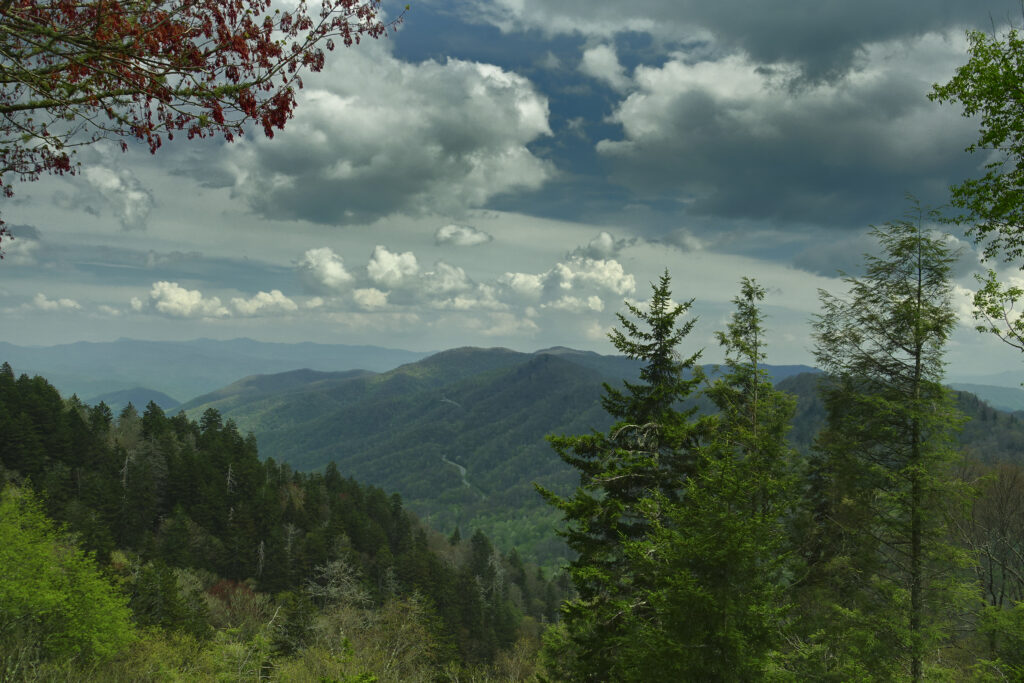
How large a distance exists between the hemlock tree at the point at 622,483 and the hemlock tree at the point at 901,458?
17.2ft

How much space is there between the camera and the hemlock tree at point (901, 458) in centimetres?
1212

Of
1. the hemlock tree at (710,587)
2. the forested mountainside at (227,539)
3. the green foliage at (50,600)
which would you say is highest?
the hemlock tree at (710,587)

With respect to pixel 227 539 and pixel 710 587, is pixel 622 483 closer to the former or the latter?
pixel 710 587

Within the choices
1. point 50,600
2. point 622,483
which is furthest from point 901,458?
point 50,600

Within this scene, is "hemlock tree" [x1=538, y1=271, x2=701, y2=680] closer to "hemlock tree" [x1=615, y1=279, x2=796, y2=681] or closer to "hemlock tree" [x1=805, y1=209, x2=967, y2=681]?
"hemlock tree" [x1=615, y1=279, x2=796, y2=681]

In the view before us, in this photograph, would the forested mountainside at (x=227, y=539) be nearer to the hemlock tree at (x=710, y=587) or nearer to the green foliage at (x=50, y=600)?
the green foliage at (x=50, y=600)

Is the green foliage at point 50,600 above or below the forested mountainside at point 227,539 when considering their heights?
above

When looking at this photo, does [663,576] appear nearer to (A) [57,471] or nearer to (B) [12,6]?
(B) [12,6]

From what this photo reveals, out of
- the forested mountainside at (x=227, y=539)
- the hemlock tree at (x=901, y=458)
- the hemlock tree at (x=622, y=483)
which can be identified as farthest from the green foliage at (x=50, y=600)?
the hemlock tree at (x=901, y=458)

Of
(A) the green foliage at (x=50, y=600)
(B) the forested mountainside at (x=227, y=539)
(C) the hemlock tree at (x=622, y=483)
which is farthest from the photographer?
(B) the forested mountainside at (x=227, y=539)

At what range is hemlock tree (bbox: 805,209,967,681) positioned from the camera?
1212cm

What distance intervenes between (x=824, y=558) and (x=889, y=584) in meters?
6.54

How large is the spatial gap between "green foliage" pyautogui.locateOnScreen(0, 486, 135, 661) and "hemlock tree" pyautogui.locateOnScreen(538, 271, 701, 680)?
22469 mm

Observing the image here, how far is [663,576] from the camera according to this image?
29.8 ft
